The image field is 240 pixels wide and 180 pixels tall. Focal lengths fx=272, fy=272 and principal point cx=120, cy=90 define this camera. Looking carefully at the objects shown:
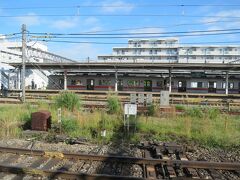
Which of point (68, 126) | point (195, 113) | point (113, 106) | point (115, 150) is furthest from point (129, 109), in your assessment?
point (195, 113)

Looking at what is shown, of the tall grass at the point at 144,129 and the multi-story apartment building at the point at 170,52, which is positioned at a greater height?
the multi-story apartment building at the point at 170,52

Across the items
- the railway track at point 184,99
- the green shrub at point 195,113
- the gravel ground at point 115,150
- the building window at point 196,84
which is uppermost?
the building window at point 196,84

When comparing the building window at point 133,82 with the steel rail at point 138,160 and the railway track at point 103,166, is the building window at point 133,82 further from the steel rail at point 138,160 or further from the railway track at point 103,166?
the steel rail at point 138,160

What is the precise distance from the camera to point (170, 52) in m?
107

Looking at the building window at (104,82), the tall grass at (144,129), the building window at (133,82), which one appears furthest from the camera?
the building window at (104,82)

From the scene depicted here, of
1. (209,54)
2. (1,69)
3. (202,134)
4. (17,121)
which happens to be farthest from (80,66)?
(209,54)

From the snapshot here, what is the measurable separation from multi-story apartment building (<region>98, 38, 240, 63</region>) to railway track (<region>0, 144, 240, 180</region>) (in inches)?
3695

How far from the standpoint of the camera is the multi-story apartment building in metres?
103

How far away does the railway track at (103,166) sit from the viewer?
20.1 feet

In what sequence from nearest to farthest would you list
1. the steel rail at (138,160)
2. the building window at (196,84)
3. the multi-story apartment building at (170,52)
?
the steel rail at (138,160) → the building window at (196,84) → the multi-story apartment building at (170,52)

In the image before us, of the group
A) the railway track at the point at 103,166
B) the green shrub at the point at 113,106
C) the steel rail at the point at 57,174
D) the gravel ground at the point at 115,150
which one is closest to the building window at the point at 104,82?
the green shrub at the point at 113,106

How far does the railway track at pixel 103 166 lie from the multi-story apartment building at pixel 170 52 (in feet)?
308

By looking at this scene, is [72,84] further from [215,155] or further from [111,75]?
[215,155]

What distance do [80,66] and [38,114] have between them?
29481mm
